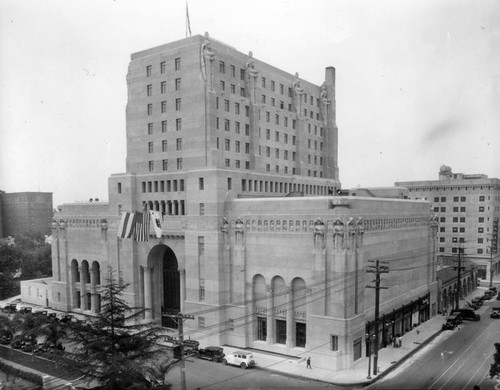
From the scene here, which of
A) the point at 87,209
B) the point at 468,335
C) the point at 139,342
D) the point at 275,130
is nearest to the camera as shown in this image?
the point at 139,342

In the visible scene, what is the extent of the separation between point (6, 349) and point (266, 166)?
137ft

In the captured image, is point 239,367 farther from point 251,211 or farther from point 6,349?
point 6,349

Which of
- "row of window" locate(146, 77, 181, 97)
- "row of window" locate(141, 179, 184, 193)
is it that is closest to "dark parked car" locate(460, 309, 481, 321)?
"row of window" locate(141, 179, 184, 193)

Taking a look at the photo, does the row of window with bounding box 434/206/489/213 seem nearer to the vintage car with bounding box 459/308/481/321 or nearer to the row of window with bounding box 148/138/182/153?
the vintage car with bounding box 459/308/481/321

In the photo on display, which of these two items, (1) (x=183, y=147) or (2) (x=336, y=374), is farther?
(1) (x=183, y=147)

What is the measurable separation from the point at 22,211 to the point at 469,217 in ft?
467

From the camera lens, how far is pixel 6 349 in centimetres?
4897

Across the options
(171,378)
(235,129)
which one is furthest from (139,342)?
(235,129)

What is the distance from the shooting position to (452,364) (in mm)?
45375

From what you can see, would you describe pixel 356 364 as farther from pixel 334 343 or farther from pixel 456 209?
pixel 456 209

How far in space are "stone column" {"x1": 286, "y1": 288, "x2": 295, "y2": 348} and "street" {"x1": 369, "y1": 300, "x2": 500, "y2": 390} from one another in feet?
34.1

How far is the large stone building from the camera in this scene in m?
45.8

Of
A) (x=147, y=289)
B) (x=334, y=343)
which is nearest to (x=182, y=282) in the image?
(x=147, y=289)

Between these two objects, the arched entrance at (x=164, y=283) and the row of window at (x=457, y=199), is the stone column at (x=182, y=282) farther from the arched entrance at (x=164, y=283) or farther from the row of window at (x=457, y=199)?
the row of window at (x=457, y=199)
